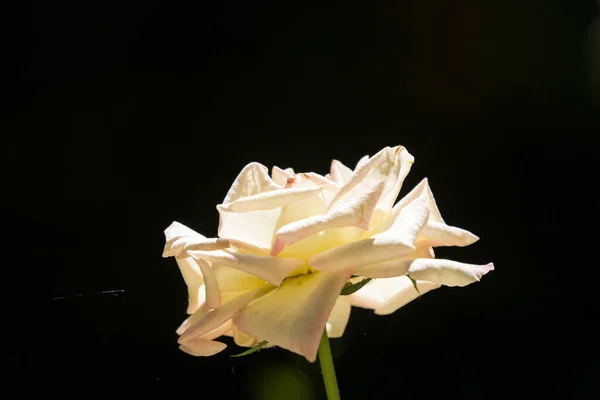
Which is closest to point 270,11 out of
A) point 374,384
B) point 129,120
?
point 129,120

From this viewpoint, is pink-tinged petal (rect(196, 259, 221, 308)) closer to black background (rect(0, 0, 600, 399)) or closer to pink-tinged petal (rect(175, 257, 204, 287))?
pink-tinged petal (rect(175, 257, 204, 287))

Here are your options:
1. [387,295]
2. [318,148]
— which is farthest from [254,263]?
[318,148]

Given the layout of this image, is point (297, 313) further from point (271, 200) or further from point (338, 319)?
point (338, 319)

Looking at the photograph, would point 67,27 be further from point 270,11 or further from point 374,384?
point 374,384

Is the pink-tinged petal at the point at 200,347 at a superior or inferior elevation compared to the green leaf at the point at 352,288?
inferior

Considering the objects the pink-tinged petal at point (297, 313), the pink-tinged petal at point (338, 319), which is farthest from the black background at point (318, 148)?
the pink-tinged petal at point (297, 313)

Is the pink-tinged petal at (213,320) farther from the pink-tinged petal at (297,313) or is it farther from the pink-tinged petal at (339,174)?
the pink-tinged petal at (339,174)

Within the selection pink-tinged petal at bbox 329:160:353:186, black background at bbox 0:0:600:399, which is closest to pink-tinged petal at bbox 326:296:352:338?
pink-tinged petal at bbox 329:160:353:186
